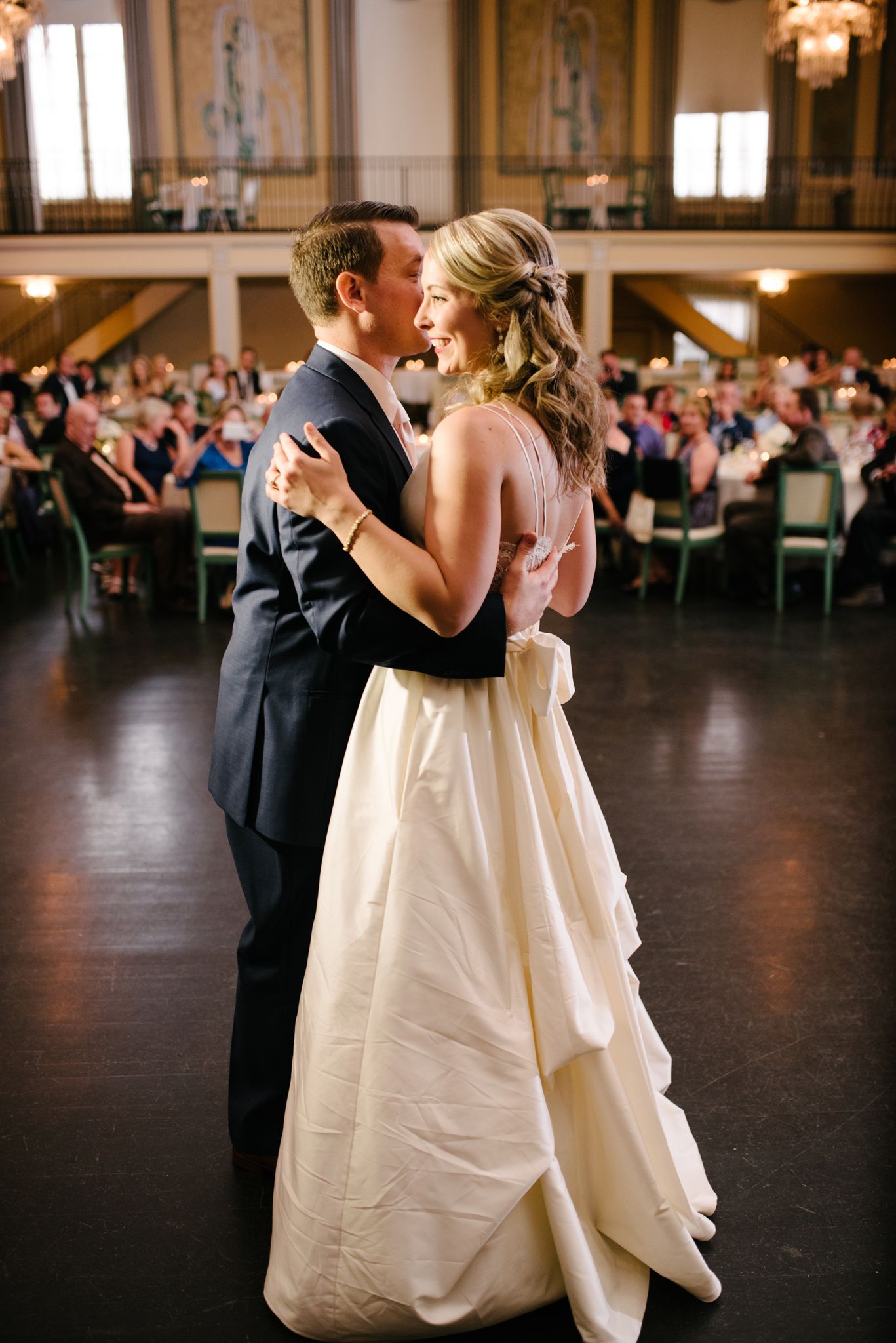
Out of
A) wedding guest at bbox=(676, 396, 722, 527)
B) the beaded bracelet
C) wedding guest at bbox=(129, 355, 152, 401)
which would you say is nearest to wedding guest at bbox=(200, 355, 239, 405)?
wedding guest at bbox=(129, 355, 152, 401)

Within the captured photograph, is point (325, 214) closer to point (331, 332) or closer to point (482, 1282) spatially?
point (331, 332)

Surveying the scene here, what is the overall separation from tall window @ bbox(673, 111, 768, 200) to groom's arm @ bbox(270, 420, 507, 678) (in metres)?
16.3

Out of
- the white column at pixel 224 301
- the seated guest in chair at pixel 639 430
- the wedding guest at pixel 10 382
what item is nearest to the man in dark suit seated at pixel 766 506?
the seated guest in chair at pixel 639 430

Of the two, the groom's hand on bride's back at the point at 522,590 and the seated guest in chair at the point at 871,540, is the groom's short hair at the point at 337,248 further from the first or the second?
the seated guest in chair at the point at 871,540

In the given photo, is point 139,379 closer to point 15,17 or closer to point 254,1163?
point 15,17

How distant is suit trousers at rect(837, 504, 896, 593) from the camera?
6945 millimetres

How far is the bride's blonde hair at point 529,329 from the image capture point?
4.81ft

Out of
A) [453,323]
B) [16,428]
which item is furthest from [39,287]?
[453,323]

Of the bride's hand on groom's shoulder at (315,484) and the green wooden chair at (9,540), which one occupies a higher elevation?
the bride's hand on groom's shoulder at (315,484)

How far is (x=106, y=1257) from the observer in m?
1.80

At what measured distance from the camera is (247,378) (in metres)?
12.5

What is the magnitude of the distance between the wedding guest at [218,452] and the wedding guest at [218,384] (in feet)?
11.6

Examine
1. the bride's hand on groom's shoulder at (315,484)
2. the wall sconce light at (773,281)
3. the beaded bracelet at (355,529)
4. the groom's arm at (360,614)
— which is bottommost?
the groom's arm at (360,614)

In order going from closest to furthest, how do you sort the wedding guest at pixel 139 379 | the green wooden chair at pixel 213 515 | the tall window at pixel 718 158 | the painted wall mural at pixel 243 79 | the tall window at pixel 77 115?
the green wooden chair at pixel 213 515 → the wedding guest at pixel 139 379 → the painted wall mural at pixel 243 79 → the tall window at pixel 77 115 → the tall window at pixel 718 158
